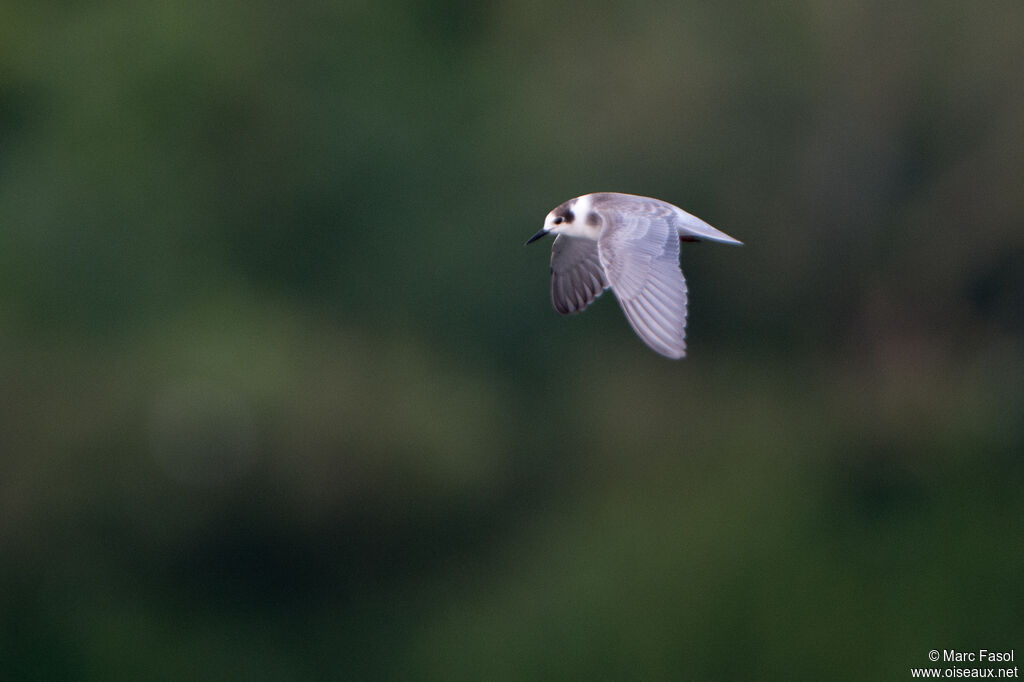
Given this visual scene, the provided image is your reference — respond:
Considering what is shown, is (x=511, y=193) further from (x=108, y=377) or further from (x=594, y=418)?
(x=108, y=377)

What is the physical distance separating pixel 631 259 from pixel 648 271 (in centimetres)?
10

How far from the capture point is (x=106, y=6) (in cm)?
1530

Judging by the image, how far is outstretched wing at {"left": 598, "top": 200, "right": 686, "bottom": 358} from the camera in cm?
432

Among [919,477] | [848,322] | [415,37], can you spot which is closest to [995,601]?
[919,477]

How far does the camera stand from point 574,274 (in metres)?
5.45

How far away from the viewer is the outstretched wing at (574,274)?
5348mm

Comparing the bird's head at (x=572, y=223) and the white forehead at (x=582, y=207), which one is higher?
the white forehead at (x=582, y=207)

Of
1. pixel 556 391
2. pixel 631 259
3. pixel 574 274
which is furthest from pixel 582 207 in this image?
pixel 556 391

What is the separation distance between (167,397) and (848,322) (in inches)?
250

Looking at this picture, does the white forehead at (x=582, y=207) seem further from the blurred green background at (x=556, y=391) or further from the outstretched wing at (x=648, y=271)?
the blurred green background at (x=556, y=391)

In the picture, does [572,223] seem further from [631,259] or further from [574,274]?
[631,259]

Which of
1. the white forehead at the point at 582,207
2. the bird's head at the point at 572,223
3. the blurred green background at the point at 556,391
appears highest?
the blurred green background at the point at 556,391

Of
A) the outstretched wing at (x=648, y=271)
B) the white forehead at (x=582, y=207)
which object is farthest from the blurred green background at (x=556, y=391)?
the outstretched wing at (x=648, y=271)

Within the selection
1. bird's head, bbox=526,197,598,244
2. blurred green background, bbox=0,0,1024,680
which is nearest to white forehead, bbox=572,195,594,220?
bird's head, bbox=526,197,598,244
